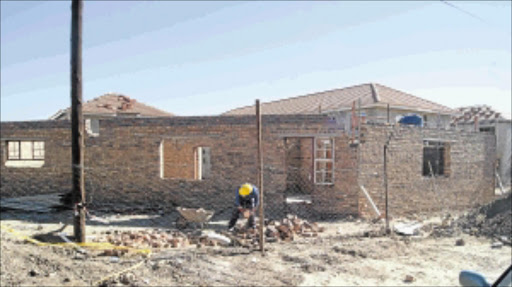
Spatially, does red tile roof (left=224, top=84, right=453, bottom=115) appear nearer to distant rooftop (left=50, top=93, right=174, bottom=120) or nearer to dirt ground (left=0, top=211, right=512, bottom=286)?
distant rooftop (left=50, top=93, right=174, bottom=120)

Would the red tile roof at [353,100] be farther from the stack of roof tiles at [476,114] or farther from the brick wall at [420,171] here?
the brick wall at [420,171]

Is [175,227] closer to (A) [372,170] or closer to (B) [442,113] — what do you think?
(A) [372,170]

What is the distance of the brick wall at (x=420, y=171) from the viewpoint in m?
11.5

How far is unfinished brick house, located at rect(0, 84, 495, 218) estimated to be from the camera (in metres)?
11.5

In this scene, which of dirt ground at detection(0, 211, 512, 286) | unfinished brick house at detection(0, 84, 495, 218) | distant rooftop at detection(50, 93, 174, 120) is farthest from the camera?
distant rooftop at detection(50, 93, 174, 120)

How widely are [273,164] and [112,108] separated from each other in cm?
1330

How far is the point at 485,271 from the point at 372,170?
5262mm

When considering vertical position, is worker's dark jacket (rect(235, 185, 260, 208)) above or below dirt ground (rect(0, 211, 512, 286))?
above

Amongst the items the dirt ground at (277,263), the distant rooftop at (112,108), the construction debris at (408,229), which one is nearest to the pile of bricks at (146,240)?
the dirt ground at (277,263)

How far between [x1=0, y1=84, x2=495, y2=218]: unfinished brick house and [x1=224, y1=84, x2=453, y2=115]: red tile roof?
4761 millimetres

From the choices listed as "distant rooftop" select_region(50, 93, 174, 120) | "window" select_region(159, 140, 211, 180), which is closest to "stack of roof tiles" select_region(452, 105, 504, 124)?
"window" select_region(159, 140, 211, 180)

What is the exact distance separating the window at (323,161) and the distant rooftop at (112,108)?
12878mm

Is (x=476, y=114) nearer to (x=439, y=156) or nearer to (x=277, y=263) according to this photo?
(x=439, y=156)

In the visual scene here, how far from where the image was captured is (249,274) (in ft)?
19.4
